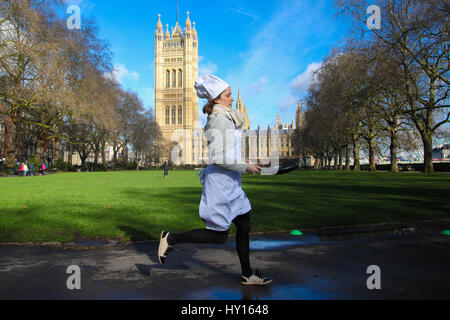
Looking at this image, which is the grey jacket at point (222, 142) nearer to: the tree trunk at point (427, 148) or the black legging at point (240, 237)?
the black legging at point (240, 237)

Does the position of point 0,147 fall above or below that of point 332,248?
above

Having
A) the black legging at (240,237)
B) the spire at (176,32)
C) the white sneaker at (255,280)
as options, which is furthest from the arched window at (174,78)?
the white sneaker at (255,280)

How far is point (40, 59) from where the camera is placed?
84.2 feet

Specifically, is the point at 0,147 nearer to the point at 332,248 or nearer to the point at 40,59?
the point at 40,59

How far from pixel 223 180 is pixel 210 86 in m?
1.04

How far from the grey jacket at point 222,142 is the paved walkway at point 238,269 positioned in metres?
1.24

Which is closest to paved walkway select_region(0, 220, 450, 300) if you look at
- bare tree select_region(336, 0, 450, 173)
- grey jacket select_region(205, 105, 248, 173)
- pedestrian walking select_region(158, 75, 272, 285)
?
pedestrian walking select_region(158, 75, 272, 285)

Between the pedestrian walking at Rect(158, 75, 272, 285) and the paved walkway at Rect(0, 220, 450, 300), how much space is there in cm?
45

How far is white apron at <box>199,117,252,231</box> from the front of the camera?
11.4ft
